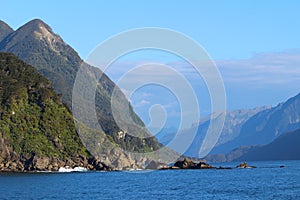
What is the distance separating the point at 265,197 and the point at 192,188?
3320 cm

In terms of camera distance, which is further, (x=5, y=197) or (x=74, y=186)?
(x=74, y=186)

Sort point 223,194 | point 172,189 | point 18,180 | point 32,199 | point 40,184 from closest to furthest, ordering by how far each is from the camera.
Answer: point 32,199
point 223,194
point 172,189
point 40,184
point 18,180

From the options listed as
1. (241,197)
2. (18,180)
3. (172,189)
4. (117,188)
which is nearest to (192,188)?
(172,189)

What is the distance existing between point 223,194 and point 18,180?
73986mm

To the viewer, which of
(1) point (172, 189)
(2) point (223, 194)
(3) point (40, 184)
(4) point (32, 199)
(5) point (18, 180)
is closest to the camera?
(4) point (32, 199)

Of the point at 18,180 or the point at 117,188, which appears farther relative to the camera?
the point at 18,180

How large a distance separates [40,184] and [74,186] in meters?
11.2

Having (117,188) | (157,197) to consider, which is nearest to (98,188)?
(117,188)

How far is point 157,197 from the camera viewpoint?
131625 mm

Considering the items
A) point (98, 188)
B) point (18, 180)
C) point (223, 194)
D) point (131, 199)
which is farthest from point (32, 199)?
point (18, 180)

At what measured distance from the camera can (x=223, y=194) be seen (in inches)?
5408

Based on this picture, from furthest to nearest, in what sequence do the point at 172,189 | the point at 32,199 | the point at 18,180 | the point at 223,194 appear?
the point at 18,180
the point at 172,189
the point at 223,194
the point at 32,199

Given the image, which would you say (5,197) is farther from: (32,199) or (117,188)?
(117,188)

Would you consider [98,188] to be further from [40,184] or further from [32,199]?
[32,199]
